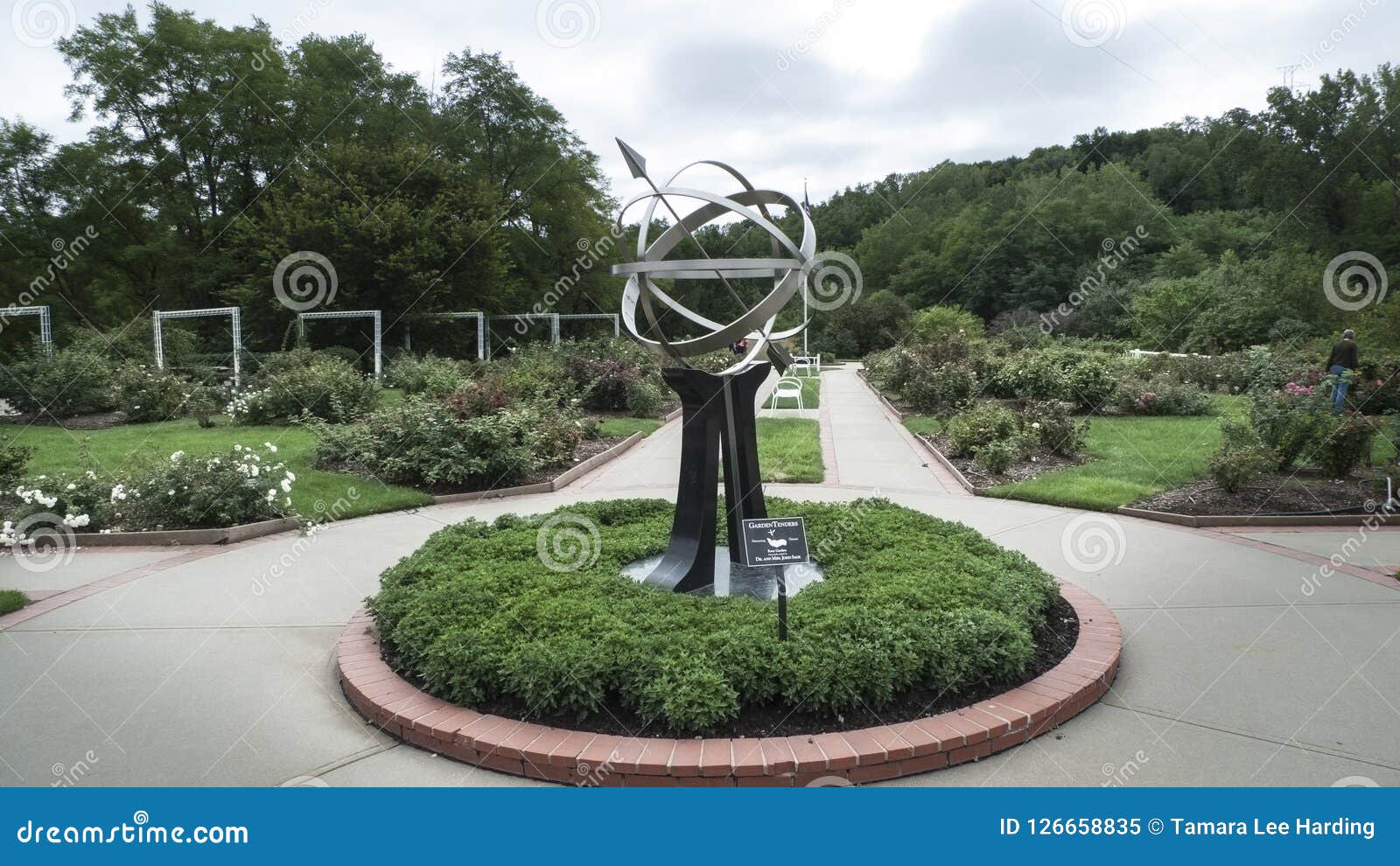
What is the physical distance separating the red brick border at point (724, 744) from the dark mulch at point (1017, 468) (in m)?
6.50

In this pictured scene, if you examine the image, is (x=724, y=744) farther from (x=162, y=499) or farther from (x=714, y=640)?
(x=162, y=499)

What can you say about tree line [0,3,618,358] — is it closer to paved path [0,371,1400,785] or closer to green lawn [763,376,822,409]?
green lawn [763,376,822,409]

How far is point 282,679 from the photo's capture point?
4773mm

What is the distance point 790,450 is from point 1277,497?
20.9ft

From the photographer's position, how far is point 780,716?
4109mm

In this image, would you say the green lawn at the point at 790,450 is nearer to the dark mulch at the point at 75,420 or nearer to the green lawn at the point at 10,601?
the green lawn at the point at 10,601

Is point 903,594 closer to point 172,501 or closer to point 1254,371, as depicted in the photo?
point 172,501

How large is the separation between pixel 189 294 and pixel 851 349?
118ft

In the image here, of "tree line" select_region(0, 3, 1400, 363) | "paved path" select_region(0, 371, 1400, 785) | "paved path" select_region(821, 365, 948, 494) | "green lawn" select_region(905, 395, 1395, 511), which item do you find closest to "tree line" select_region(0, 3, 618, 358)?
"tree line" select_region(0, 3, 1400, 363)

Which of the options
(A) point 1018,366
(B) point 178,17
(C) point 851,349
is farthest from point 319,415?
(C) point 851,349

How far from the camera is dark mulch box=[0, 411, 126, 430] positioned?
1717cm

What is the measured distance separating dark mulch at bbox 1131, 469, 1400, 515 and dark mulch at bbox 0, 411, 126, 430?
1888 cm

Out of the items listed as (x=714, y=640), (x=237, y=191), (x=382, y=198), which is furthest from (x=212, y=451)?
(x=237, y=191)

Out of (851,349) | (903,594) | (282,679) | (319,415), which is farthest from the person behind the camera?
(851,349)
